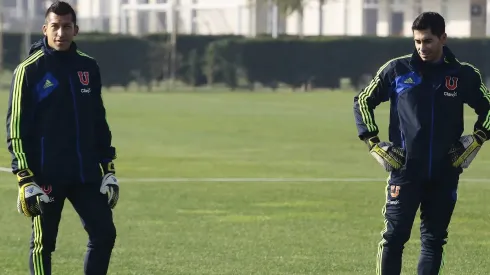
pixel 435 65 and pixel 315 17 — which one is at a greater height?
pixel 435 65

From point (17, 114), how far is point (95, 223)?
2.63ft

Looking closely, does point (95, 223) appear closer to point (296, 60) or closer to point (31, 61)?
point (31, 61)

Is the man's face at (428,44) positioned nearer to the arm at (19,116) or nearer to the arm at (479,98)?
the arm at (479,98)

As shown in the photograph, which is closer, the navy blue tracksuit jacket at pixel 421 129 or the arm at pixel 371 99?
the navy blue tracksuit jacket at pixel 421 129

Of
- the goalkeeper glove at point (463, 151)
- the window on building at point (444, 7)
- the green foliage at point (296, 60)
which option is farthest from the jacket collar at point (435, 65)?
the window on building at point (444, 7)

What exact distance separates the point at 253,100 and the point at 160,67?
10459 mm

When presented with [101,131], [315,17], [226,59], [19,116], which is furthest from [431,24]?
[315,17]

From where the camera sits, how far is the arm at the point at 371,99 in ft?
27.5

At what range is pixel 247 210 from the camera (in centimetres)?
1458

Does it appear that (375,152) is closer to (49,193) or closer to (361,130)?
(361,130)

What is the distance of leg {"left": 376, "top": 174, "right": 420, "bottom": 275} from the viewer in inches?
327

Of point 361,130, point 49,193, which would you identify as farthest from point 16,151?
point 361,130

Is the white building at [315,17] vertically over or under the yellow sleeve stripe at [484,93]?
under

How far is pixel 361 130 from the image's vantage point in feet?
28.0
